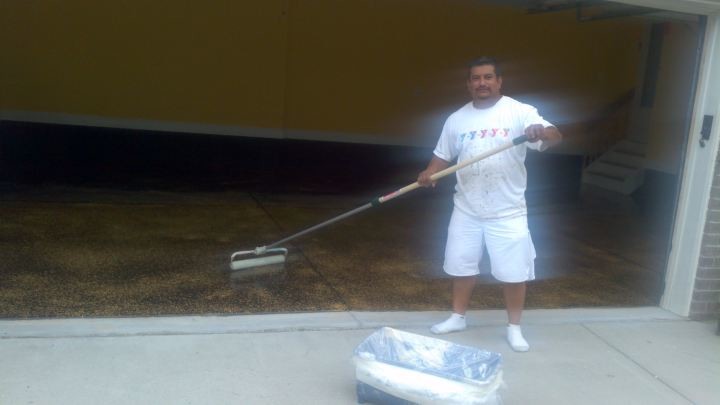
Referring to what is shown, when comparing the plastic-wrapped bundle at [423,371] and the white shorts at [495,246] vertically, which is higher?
the white shorts at [495,246]

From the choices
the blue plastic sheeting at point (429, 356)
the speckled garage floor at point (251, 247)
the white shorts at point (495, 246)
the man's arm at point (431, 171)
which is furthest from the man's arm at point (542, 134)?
the speckled garage floor at point (251, 247)

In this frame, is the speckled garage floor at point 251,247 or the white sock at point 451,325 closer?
the white sock at point 451,325

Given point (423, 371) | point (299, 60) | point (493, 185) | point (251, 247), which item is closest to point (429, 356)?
point (423, 371)

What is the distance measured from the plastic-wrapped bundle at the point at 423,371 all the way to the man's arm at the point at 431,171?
3.10ft

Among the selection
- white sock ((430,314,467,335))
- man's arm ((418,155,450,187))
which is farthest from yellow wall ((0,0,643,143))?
white sock ((430,314,467,335))

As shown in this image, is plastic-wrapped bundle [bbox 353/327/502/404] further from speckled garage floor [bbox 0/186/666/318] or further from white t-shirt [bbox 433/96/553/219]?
speckled garage floor [bbox 0/186/666/318]

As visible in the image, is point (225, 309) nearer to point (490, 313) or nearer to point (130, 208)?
point (490, 313)

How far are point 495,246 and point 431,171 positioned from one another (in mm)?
560

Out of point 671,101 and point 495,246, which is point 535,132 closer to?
point 495,246

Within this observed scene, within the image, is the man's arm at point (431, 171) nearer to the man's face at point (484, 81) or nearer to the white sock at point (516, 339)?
the man's face at point (484, 81)

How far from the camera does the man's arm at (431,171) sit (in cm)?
405

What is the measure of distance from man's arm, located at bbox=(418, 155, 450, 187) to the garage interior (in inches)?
40.5

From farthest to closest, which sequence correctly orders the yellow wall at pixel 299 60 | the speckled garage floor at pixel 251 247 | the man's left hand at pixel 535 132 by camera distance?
1. the yellow wall at pixel 299 60
2. the speckled garage floor at pixel 251 247
3. the man's left hand at pixel 535 132

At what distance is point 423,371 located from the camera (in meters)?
3.14
